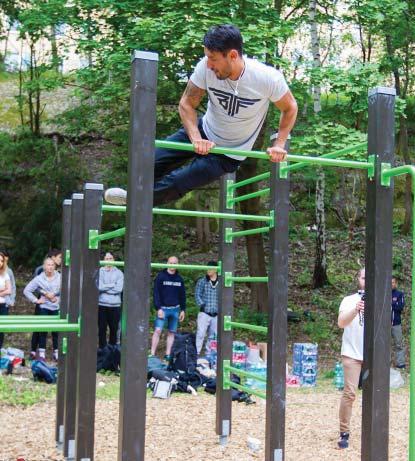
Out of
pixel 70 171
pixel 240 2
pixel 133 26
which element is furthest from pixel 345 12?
pixel 70 171

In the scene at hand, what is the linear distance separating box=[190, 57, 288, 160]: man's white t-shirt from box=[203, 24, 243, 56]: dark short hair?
0.51 feet

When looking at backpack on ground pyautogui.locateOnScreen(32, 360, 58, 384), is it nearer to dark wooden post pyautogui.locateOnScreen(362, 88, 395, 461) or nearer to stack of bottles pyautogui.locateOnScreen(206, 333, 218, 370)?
stack of bottles pyautogui.locateOnScreen(206, 333, 218, 370)

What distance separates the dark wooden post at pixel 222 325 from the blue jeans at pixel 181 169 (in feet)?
6.52

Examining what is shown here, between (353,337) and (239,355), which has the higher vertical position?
Answer: (353,337)

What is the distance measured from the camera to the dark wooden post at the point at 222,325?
209 inches

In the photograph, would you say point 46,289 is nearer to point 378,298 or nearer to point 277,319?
point 277,319

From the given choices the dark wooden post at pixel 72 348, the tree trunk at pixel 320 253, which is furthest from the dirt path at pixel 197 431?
the tree trunk at pixel 320 253

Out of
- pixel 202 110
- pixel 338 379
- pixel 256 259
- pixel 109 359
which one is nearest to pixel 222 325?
pixel 109 359

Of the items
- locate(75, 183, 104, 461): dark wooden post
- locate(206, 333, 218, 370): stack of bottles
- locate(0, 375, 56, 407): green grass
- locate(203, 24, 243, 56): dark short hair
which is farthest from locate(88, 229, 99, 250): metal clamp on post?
locate(206, 333, 218, 370): stack of bottles

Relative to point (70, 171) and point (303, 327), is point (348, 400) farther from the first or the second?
point (70, 171)

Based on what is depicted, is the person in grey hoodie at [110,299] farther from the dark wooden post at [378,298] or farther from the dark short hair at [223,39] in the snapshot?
the dark short hair at [223,39]

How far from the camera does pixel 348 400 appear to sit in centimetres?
527

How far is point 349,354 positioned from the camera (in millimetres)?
5250

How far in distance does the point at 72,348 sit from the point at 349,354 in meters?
2.14
